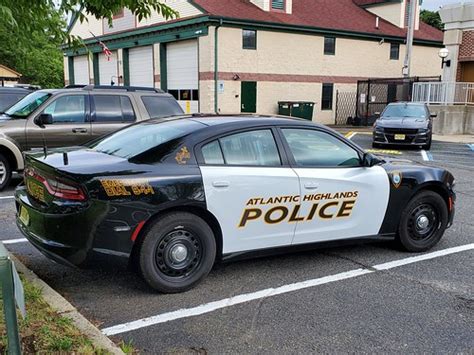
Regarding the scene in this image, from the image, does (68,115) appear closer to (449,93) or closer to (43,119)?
(43,119)

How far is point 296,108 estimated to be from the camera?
2656 cm

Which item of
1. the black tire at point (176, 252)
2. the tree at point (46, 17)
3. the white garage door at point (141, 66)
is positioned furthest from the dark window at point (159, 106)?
the white garage door at point (141, 66)

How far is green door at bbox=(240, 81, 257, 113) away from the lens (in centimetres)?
2611

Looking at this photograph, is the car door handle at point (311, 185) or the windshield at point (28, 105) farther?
the windshield at point (28, 105)

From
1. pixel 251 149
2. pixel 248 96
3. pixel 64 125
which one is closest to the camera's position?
pixel 251 149

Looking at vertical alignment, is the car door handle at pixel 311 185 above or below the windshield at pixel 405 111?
below

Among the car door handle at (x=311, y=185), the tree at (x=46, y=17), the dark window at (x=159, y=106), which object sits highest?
the tree at (x=46, y=17)

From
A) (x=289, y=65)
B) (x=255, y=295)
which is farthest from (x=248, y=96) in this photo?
(x=255, y=295)

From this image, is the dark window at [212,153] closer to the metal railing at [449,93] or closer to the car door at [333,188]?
the car door at [333,188]

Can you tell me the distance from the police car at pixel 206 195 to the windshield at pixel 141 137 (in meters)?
0.02

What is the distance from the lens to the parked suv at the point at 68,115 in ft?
28.5

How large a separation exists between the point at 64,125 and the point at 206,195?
5.76 m

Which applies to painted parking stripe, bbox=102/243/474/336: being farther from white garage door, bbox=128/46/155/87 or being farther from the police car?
white garage door, bbox=128/46/155/87

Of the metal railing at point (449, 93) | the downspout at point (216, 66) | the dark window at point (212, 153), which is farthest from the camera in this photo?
the downspout at point (216, 66)
